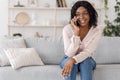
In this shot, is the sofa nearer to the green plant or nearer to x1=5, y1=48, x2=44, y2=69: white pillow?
x1=5, y1=48, x2=44, y2=69: white pillow

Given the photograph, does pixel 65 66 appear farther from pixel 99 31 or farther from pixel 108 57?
pixel 108 57

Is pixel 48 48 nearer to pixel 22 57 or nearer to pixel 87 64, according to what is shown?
pixel 22 57

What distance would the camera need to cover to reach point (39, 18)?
523 centimetres

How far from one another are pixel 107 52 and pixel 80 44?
65 centimetres

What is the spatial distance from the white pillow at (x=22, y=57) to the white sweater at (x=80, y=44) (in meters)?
0.45

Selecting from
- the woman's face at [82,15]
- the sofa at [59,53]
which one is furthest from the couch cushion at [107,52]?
the woman's face at [82,15]

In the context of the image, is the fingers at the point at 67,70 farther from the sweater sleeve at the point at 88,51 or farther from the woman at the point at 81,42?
the sweater sleeve at the point at 88,51

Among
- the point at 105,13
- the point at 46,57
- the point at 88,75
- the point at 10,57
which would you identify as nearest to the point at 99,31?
the point at 88,75

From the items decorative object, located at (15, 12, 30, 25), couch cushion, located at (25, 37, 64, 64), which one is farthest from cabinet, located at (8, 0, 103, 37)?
couch cushion, located at (25, 37, 64, 64)

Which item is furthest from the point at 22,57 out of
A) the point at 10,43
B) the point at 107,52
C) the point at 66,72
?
the point at 107,52

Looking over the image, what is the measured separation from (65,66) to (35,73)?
404mm

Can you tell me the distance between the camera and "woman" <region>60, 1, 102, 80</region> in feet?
7.82

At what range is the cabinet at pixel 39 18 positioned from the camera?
5117mm

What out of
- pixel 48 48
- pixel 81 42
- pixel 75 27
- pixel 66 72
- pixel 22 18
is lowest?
pixel 66 72
